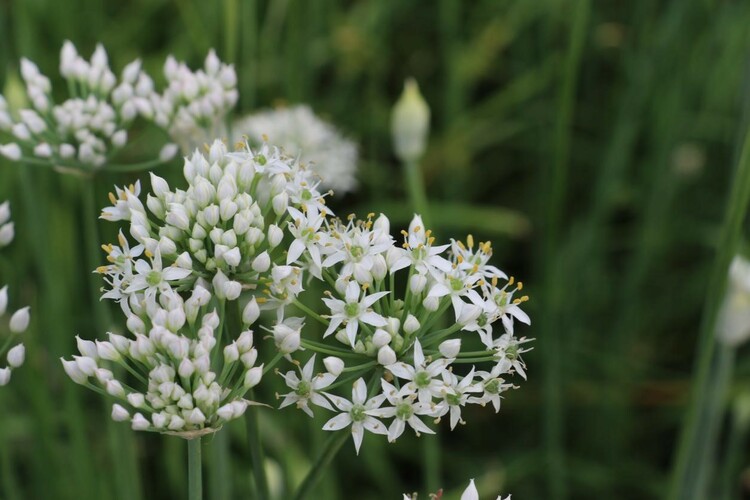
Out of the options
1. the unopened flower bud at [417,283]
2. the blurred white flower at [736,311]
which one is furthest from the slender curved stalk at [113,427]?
the blurred white flower at [736,311]

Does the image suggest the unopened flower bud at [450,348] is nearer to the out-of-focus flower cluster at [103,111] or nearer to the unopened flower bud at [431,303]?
the unopened flower bud at [431,303]

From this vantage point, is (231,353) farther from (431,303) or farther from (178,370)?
(431,303)

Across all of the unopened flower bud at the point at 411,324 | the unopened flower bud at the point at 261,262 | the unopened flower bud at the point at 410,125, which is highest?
the unopened flower bud at the point at 410,125

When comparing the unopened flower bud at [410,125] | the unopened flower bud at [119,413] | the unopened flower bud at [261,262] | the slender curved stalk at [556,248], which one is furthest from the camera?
the unopened flower bud at [410,125]

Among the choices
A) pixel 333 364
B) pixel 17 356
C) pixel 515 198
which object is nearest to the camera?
pixel 333 364

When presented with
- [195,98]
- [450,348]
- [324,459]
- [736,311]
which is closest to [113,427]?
[195,98]

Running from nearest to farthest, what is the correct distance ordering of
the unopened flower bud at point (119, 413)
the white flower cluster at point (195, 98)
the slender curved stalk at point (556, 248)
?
the unopened flower bud at point (119, 413), the white flower cluster at point (195, 98), the slender curved stalk at point (556, 248)

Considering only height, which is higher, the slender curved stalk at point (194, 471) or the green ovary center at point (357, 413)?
the green ovary center at point (357, 413)
